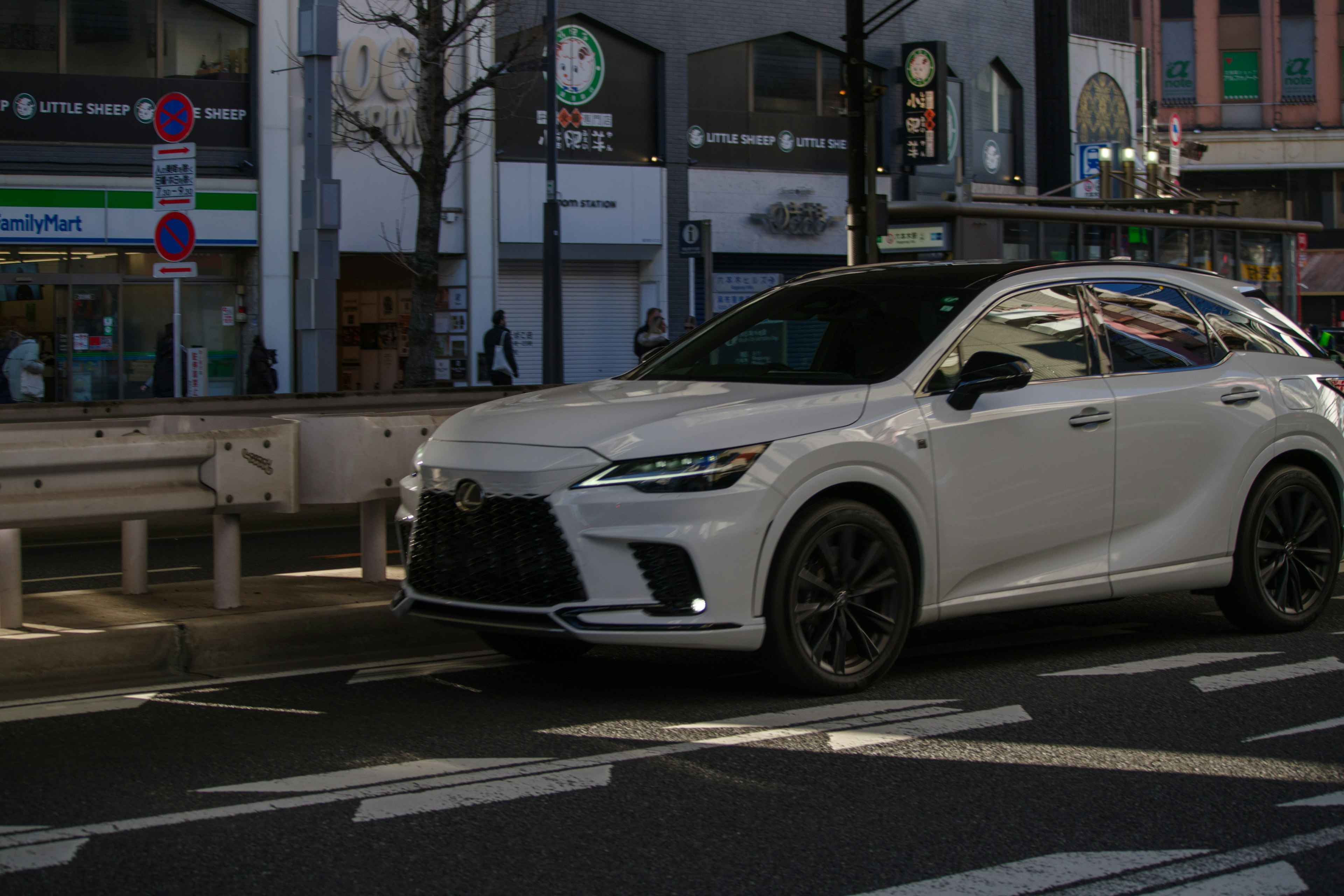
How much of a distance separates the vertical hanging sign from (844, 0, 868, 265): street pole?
67.4 ft

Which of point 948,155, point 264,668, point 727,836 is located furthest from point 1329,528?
point 948,155

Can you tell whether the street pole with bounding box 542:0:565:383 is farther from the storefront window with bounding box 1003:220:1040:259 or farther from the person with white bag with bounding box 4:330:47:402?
the storefront window with bounding box 1003:220:1040:259

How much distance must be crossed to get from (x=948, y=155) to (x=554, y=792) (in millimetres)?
34933

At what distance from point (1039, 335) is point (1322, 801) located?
2578mm

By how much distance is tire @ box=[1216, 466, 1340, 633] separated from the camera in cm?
701

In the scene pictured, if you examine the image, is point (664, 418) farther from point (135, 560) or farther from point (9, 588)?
point (135, 560)

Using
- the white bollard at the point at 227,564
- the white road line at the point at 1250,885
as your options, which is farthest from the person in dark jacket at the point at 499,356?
the white road line at the point at 1250,885

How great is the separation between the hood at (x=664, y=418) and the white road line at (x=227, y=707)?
1.13 meters

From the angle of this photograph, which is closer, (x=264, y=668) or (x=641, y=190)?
(x=264, y=668)

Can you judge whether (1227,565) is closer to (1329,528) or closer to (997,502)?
(1329,528)

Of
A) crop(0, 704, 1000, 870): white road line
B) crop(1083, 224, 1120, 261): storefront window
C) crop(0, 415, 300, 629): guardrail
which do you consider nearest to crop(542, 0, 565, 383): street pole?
crop(1083, 224, 1120, 261): storefront window

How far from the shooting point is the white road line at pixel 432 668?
6207 millimetres

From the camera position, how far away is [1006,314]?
6.43m

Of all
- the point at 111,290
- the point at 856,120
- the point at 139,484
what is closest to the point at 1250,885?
the point at 139,484
